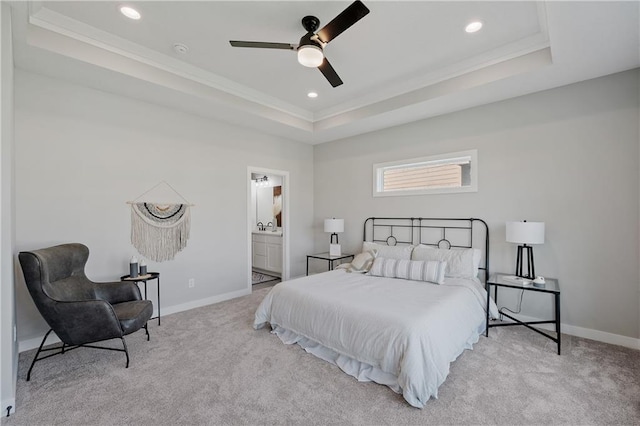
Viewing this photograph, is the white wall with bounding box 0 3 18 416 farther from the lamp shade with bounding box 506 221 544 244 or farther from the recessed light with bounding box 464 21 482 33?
the lamp shade with bounding box 506 221 544 244

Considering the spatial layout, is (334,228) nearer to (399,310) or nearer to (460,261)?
(460,261)

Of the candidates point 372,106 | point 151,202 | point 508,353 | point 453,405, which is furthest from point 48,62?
point 508,353

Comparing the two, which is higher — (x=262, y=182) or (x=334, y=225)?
(x=262, y=182)

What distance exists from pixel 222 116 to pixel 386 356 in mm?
3713

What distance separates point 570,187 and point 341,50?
2870 mm

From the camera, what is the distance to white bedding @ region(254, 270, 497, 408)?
2.13 m

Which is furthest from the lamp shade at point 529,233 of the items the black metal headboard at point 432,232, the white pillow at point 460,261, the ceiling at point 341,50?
the ceiling at point 341,50

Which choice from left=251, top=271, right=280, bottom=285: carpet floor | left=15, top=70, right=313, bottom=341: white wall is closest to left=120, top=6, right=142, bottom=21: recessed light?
left=15, top=70, right=313, bottom=341: white wall

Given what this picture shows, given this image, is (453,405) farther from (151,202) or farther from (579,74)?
(151,202)

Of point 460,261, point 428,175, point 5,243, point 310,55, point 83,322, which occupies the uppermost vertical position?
point 310,55

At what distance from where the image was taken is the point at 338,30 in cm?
226

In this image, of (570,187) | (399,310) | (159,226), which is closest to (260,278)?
(159,226)

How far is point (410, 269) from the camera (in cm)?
352

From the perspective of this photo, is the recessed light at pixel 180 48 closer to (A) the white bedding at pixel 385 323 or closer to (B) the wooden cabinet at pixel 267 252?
(A) the white bedding at pixel 385 323
